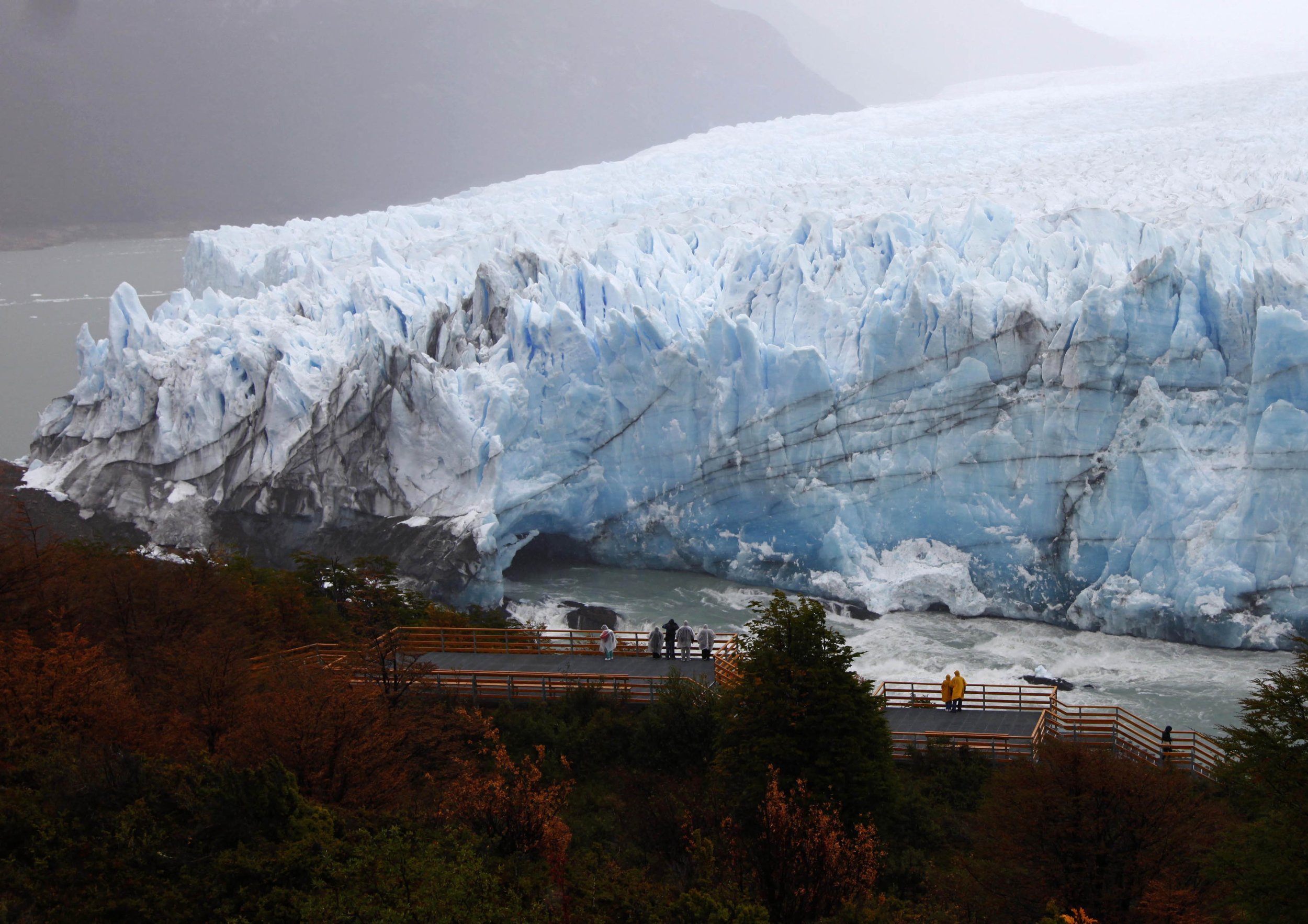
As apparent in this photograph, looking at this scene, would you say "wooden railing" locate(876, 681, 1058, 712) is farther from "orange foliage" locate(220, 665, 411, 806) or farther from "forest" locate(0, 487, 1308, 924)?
"orange foliage" locate(220, 665, 411, 806)

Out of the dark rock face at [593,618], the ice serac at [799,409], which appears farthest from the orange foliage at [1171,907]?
the dark rock face at [593,618]

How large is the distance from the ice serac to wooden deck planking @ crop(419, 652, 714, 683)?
14.2 feet

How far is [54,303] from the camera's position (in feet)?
111

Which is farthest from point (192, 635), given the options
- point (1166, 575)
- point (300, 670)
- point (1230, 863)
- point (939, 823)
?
point (1166, 575)

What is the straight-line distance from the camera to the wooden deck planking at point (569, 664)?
12.4 meters

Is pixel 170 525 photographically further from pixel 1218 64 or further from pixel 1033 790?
pixel 1218 64

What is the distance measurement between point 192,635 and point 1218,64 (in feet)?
126

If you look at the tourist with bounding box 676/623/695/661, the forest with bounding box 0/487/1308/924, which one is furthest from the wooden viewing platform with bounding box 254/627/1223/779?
the forest with bounding box 0/487/1308/924

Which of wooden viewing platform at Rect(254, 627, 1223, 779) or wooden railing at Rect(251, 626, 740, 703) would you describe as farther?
wooden viewing platform at Rect(254, 627, 1223, 779)

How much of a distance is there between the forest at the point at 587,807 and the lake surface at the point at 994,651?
456 centimetres

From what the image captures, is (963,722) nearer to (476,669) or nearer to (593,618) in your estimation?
(476,669)

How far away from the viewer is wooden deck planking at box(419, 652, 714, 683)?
12.4 m

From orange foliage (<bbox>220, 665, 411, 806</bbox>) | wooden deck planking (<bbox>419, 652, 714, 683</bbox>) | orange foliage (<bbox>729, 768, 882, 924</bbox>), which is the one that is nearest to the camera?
orange foliage (<bbox>729, 768, 882, 924</bbox>)

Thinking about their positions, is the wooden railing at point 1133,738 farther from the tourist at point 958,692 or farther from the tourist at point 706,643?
the tourist at point 706,643
